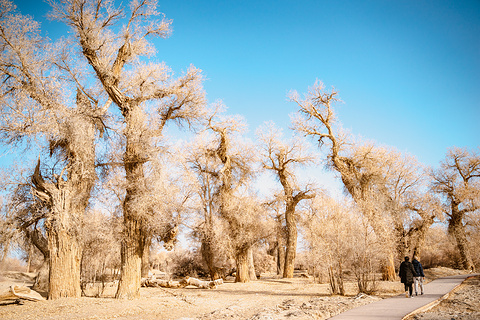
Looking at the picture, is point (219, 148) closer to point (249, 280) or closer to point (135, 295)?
point (249, 280)

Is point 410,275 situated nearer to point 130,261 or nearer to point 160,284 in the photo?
point 130,261

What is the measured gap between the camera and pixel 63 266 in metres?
11.0

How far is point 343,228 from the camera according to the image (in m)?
13.4

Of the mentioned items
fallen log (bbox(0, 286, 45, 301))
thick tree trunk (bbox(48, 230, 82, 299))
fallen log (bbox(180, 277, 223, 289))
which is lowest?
fallen log (bbox(180, 277, 223, 289))

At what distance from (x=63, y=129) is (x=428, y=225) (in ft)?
83.2

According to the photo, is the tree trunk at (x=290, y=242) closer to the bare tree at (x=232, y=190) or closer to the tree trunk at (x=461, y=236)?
the bare tree at (x=232, y=190)

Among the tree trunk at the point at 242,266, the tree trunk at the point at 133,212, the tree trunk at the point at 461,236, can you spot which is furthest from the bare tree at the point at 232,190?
the tree trunk at the point at 461,236

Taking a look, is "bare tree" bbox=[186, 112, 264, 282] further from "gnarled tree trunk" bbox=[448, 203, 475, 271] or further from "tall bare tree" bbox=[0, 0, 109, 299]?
"gnarled tree trunk" bbox=[448, 203, 475, 271]

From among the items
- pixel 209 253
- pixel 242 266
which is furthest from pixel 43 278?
pixel 242 266

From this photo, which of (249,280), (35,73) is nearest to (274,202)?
(249,280)

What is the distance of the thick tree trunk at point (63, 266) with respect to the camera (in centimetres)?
1086

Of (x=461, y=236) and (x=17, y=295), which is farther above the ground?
(x=461, y=236)

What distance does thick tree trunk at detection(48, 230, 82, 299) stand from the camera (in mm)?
10859

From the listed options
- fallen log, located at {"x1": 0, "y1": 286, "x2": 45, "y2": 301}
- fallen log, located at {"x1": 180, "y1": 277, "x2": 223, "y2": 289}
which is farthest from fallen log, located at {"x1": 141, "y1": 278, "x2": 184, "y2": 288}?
fallen log, located at {"x1": 0, "y1": 286, "x2": 45, "y2": 301}
